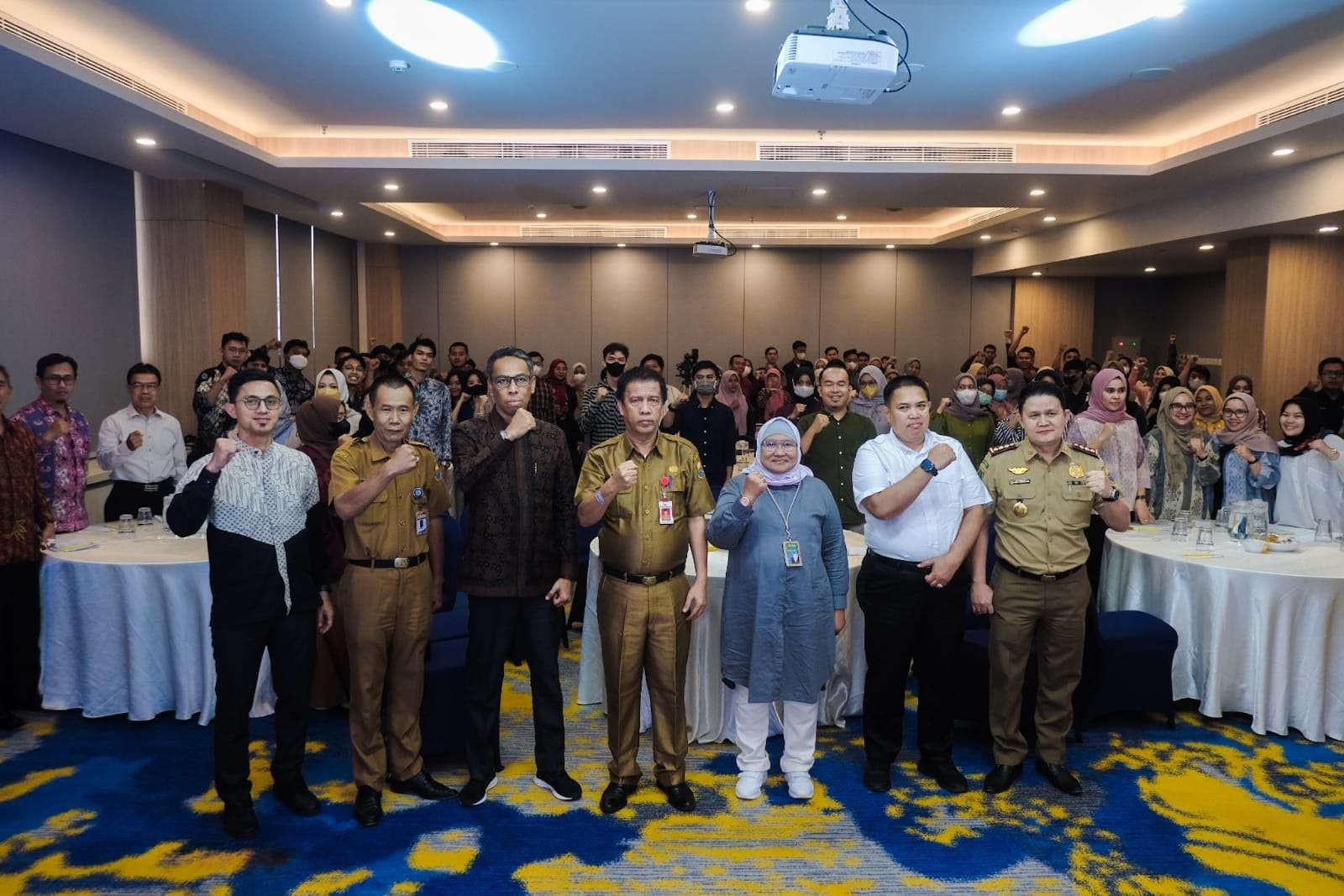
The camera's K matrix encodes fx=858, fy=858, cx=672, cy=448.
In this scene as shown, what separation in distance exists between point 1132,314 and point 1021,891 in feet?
50.2

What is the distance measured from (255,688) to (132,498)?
2.51 meters

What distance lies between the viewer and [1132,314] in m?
15.6

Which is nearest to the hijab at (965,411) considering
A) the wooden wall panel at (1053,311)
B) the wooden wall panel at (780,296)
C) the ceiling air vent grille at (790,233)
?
the ceiling air vent grille at (790,233)

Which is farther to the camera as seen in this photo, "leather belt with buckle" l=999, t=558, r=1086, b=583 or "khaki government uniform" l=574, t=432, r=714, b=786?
"leather belt with buckle" l=999, t=558, r=1086, b=583

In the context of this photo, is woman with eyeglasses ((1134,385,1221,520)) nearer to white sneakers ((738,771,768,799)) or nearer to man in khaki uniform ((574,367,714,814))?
white sneakers ((738,771,768,799))

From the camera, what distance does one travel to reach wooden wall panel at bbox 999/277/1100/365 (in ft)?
47.3

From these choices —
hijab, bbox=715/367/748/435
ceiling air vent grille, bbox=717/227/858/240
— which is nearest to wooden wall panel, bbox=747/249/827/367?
ceiling air vent grille, bbox=717/227/858/240

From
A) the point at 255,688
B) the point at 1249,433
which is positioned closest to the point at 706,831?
the point at 255,688

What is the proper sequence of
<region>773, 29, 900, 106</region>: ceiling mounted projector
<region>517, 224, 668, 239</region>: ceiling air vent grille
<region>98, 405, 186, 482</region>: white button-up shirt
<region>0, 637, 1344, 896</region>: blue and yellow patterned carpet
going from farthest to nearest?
<region>517, 224, 668, 239</region>: ceiling air vent grille → <region>98, 405, 186, 482</region>: white button-up shirt → <region>773, 29, 900, 106</region>: ceiling mounted projector → <region>0, 637, 1344, 896</region>: blue and yellow patterned carpet

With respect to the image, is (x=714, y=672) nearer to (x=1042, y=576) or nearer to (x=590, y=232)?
(x=1042, y=576)

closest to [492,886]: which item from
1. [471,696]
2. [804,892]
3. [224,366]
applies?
[471,696]

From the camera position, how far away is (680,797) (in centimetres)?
322

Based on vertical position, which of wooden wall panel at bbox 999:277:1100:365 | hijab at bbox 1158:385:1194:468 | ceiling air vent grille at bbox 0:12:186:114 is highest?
ceiling air vent grille at bbox 0:12:186:114

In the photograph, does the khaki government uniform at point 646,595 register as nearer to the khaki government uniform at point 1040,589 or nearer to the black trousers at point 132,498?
the khaki government uniform at point 1040,589
